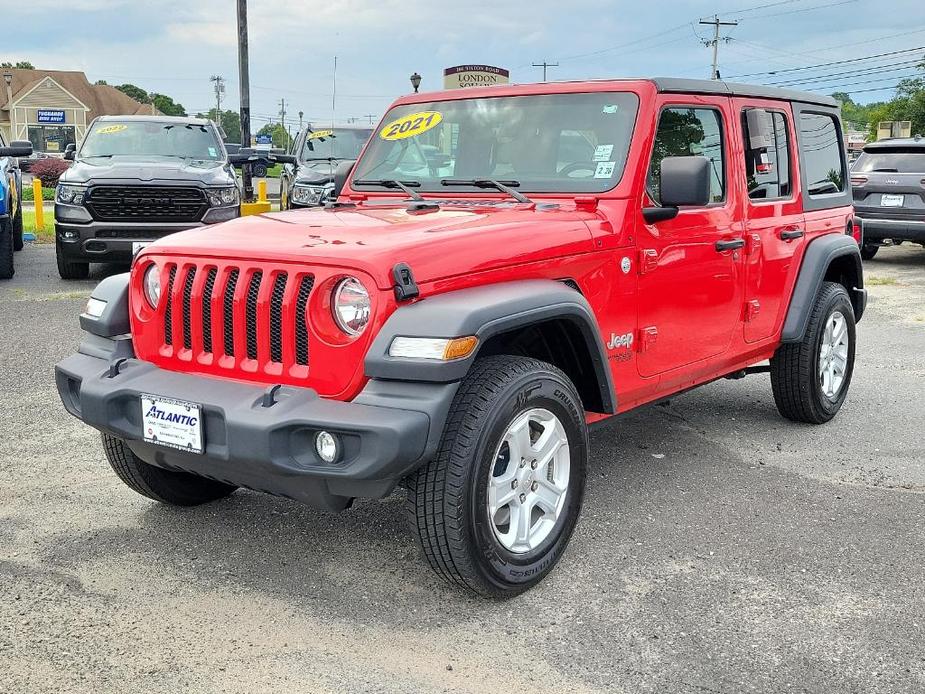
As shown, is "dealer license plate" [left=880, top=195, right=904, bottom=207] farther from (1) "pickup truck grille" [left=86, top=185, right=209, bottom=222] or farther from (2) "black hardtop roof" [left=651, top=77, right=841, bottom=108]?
(1) "pickup truck grille" [left=86, top=185, right=209, bottom=222]

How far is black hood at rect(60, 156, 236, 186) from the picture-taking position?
414 inches

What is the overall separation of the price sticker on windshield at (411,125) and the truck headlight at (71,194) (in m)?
6.59

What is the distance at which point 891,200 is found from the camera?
518 inches

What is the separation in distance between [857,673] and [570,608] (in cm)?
94

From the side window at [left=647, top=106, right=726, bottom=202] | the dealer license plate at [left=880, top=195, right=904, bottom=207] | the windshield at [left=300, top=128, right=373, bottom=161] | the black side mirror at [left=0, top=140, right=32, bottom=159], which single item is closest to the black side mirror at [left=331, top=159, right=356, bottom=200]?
the side window at [left=647, top=106, right=726, bottom=202]

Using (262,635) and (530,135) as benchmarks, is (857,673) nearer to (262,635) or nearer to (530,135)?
(262,635)

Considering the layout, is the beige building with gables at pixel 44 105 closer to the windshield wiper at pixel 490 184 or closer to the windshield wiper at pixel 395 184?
the windshield wiper at pixel 395 184

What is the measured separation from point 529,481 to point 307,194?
36.1ft

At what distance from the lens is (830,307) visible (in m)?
5.58

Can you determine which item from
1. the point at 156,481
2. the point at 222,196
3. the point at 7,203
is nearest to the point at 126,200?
the point at 222,196

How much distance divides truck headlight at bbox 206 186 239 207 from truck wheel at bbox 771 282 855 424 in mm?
7180

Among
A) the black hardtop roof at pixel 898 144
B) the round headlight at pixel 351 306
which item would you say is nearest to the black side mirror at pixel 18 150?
the round headlight at pixel 351 306

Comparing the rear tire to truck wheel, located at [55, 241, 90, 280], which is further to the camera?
truck wheel, located at [55, 241, 90, 280]

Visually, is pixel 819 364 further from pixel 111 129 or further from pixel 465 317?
pixel 111 129
